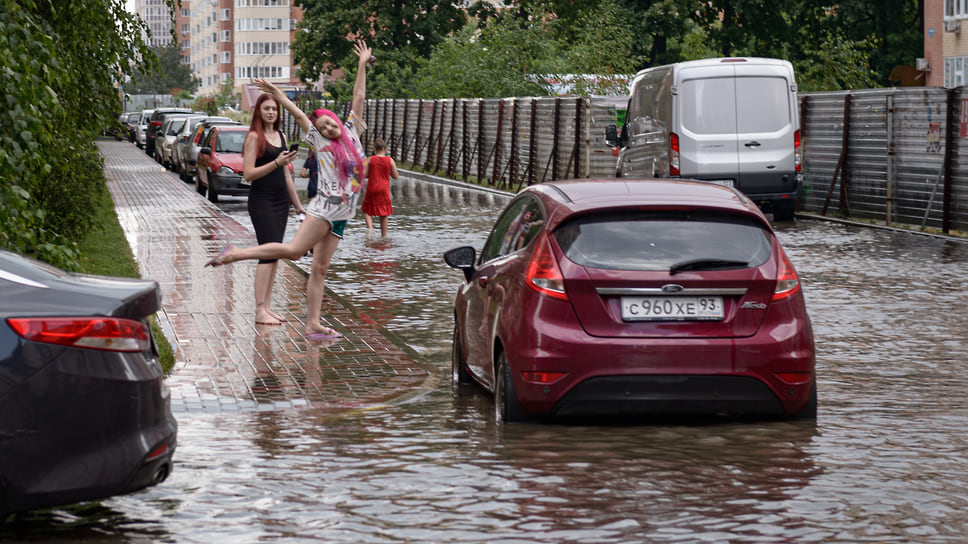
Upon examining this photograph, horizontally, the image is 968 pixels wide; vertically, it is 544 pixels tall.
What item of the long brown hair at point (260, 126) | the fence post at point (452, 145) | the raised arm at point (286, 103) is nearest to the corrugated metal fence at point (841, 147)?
the fence post at point (452, 145)

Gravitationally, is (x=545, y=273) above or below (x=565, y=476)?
above

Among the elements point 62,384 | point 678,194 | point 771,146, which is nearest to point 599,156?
point 771,146

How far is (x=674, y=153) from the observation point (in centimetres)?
2392

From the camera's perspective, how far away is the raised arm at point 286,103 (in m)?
12.0

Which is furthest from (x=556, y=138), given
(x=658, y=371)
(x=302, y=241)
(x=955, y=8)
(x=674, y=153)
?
(x=658, y=371)

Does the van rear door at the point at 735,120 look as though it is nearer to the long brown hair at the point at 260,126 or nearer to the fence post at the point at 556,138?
the fence post at the point at 556,138

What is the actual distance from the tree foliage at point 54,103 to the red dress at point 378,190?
4636 millimetres

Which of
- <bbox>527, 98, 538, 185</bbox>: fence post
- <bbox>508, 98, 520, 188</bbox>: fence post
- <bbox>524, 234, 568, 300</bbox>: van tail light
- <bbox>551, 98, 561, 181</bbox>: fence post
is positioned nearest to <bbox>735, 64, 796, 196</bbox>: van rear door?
<bbox>551, 98, 561, 181</bbox>: fence post

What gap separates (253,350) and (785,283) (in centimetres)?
446

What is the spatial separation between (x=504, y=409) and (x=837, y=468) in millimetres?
1819

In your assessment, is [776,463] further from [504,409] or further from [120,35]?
[120,35]

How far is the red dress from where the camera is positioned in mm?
22594

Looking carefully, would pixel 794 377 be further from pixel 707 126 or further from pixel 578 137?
pixel 578 137

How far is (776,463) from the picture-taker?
741cm
